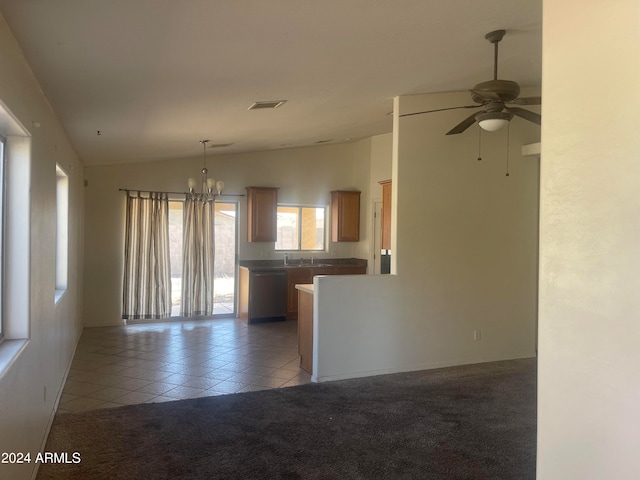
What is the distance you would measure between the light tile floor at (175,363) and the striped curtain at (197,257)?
44 cm

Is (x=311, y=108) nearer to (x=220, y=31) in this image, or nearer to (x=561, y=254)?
(x=220, y=31)

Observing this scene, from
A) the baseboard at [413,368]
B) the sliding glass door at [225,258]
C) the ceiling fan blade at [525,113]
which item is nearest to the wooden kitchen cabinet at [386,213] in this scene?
the sliding glass door at [225,258]

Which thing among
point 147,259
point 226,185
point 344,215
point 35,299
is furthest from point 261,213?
point 35,299

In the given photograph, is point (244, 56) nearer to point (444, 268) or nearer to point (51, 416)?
point (51, 416)

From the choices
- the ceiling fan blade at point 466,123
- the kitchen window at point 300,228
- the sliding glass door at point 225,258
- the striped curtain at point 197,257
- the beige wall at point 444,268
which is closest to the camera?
the ceiling fan blade at point 466,123

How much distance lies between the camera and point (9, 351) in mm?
2275

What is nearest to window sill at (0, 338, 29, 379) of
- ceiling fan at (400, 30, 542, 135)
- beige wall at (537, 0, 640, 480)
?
beige wall at (537, 0, 640, 480)

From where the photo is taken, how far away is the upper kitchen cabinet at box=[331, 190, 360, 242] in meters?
8.34

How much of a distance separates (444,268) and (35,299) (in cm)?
382

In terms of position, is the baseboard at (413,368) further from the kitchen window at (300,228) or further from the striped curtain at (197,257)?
the kitchen window at (300,228)

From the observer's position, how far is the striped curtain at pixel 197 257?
7379 mm

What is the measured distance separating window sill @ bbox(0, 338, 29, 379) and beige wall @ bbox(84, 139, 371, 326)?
191 inches

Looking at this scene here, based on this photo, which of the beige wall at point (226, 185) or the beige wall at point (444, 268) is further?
the beige wall at point (226, 185)

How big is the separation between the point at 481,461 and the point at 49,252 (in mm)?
3316
